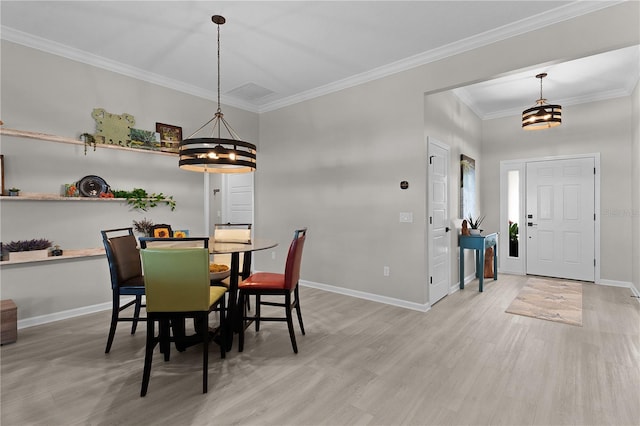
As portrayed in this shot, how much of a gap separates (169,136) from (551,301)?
17.5 feet

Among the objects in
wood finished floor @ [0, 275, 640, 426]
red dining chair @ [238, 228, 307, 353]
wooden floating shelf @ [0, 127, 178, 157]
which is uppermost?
wooden floating shelf @ [0, 127, 178, 157]

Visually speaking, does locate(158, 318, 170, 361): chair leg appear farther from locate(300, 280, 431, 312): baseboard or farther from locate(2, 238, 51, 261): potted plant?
locate(300, 280, 431, 312): baseboard

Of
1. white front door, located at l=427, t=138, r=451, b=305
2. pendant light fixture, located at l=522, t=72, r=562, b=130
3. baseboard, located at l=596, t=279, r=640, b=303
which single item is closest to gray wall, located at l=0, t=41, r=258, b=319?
white front door, located at l=427, t=138, r=451, b=305

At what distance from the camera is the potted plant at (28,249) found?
3.11m

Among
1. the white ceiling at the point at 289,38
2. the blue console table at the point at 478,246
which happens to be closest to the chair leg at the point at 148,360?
the white ceiling at the point at 289,38

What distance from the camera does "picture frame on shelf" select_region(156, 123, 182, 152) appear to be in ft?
13.9

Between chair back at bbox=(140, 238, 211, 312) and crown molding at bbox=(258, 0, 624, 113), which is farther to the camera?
crown molding at bbox=(258, 0, 624, 113)

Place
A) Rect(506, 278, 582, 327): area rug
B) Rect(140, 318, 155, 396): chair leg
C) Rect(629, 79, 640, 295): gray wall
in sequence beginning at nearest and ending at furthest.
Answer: Rect(140, 318, 155, 396): chair leg < Rect(506, 278, 582, 327): area rug < Rect(629, 79, 640, 295): gray wall

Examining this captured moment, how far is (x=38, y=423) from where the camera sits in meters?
1.79

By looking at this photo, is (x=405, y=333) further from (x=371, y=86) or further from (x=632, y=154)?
(x=632, y=154)

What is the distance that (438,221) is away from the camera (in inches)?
163

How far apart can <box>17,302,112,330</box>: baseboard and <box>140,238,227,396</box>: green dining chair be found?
2060 mm

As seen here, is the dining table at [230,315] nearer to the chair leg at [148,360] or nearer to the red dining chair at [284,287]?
the red dining chair at [284,287]

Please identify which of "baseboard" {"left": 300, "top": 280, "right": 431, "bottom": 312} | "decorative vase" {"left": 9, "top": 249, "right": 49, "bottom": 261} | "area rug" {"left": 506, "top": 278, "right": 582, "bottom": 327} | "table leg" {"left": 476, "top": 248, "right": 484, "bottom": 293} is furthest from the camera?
"table leg" {"left": 476, "top": 248, "right": 484, "bottom": 293}
